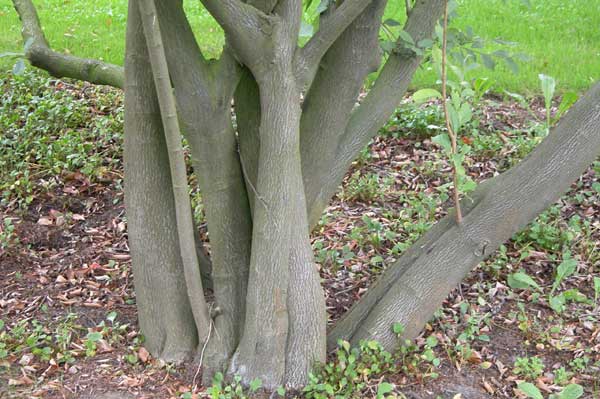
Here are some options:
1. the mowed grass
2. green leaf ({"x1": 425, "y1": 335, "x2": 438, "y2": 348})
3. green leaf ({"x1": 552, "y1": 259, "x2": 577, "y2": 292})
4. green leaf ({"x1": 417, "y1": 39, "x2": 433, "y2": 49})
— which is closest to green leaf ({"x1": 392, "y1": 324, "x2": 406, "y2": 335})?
green leaf ({"x1": 425, "y1": 335, "x2": 438, "y2": 348})

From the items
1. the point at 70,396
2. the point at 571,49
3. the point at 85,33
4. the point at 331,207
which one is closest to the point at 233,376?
the point at 70,396

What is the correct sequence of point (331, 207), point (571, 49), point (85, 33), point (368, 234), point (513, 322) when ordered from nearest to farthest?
point (513, 322) → point (368, 234) → point (331, 207) → point (571, 49) → point (85, 33)

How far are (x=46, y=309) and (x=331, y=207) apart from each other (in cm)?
198

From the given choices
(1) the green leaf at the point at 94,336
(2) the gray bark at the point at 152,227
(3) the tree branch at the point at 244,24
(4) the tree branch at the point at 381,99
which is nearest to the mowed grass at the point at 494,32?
(4) the tree branch at the point at 381,99

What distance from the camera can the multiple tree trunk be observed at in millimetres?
3021

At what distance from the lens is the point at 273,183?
3053mm

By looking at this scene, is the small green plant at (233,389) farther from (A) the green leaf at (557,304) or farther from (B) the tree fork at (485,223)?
(A) the green leaf at (557,304)

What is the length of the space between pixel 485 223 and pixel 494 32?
4.71m

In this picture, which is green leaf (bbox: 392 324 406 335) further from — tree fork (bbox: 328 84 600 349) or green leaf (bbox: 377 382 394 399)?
green leaf (bbox: 377 382 394 399)

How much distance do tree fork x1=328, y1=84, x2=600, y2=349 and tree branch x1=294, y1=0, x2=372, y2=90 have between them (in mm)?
991

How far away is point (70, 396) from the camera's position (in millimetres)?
3225

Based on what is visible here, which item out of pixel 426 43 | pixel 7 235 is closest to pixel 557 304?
pixel 426 43

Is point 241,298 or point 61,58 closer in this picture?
point 241,298

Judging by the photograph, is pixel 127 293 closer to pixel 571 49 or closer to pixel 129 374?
pixel 129 374
